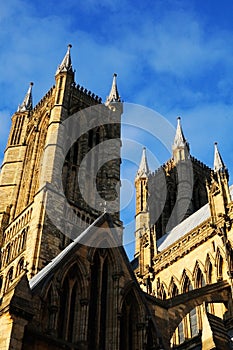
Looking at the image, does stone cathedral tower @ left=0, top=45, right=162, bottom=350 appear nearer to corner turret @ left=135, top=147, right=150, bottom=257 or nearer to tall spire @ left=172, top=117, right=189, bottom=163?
corner turret @ left=135, top=147, right=150, bottom=257

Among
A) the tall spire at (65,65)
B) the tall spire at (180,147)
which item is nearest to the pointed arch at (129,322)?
the tall spire at (65,65)

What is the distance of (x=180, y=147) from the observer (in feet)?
166

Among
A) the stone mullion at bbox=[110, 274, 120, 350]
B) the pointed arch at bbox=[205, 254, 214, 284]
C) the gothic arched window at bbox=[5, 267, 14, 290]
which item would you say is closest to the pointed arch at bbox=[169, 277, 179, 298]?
the pointed arch at bbox=[205, 254, 214, 284]

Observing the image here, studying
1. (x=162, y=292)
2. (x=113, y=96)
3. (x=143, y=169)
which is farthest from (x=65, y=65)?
(x=162, y=292)

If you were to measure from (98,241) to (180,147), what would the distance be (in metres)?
35.9

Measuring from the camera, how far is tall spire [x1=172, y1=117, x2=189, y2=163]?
50.2 meters

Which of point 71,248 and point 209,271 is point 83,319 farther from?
point 209,271

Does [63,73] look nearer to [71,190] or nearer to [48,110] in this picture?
[48,110]

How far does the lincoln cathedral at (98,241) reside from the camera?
526 inches

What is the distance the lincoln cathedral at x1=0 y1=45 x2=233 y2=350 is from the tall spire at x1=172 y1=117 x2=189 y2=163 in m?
0.16

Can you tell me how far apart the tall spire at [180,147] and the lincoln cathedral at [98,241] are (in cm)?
16

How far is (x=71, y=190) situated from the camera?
38.9 metres

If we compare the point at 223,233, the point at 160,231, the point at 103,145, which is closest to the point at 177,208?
the point at 160,231

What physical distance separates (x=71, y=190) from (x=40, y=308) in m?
26.3
